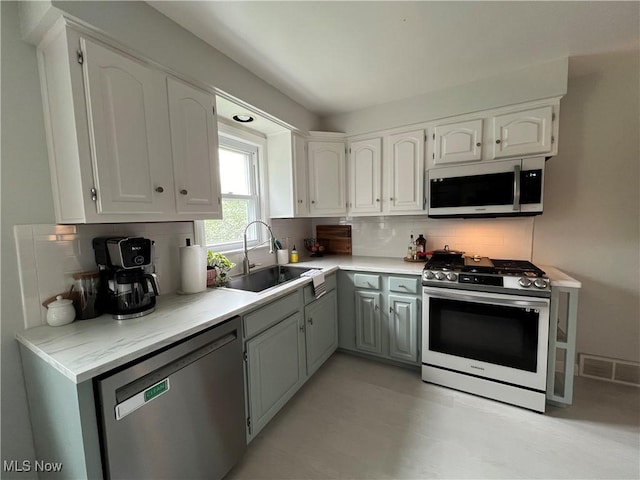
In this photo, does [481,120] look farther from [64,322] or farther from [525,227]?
[64,322]

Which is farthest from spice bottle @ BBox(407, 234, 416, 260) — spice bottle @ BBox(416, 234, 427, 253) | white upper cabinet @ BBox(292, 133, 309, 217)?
white upper cabinet @ BBox(292, 133, 309, 217)

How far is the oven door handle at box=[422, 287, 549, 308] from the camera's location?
1766 mm

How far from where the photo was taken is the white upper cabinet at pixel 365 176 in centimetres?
263

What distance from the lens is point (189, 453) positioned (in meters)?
1.17

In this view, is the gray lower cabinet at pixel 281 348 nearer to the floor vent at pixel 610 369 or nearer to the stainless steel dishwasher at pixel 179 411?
the stainless steel dishwasher at pixel 179 411

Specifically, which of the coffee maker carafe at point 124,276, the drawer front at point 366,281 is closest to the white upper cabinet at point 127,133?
the coffee maker carafe at point 124,276

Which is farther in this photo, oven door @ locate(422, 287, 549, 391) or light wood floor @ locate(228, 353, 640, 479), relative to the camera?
oven door @ locate(422, 287, 549, 391)

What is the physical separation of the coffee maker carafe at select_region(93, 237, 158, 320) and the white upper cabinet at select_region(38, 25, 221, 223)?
0.14 m

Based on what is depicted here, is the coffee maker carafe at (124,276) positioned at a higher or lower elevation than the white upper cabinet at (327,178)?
lower

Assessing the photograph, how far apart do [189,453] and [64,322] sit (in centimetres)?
83

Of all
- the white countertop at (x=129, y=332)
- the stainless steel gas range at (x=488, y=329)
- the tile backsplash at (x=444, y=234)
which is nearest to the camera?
the white countertop at (x=129, y=332)

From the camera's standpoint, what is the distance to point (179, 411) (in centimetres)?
112

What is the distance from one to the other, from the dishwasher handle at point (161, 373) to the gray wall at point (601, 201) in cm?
275

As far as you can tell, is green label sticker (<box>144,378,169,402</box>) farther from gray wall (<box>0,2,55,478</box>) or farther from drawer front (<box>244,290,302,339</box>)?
gray wall (<box>0,2,55,478</box>)
